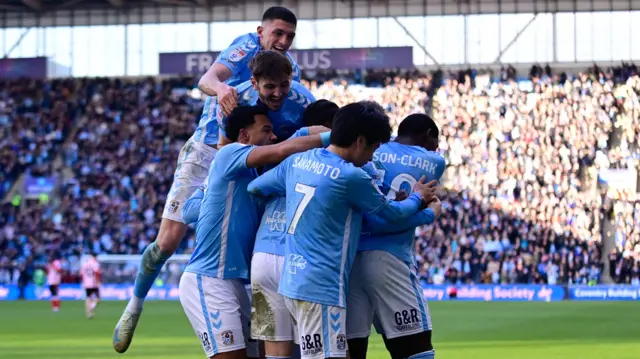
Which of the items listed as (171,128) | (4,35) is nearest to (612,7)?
(171,128)

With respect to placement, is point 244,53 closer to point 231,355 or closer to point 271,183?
point 271,183

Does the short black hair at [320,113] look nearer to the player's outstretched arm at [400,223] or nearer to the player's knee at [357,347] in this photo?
the player's outstretched arm at [400,223]

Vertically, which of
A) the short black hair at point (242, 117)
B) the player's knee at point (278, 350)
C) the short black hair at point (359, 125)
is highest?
the short black hair at point (242, 117)

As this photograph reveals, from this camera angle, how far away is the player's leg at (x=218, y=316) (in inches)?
313

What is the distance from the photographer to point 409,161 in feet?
27.2

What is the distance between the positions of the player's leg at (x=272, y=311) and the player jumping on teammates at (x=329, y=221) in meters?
0.29

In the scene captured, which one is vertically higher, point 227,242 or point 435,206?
point 435,206

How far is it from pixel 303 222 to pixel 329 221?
0.57ft

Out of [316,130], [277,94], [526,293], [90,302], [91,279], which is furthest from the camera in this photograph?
[526,293]

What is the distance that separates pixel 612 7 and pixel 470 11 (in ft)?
19.5

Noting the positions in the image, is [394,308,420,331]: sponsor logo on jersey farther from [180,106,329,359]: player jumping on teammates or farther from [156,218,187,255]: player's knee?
[156,218,187,255]: player's knee

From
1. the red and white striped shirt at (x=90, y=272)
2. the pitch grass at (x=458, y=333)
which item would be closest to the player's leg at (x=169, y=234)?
the pitch grass at (x=458, y=333)

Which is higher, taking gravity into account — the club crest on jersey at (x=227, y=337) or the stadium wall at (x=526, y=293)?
the club crest on jersey at (x=227, y=337)

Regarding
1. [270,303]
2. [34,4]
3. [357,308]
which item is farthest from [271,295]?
[34,4]
